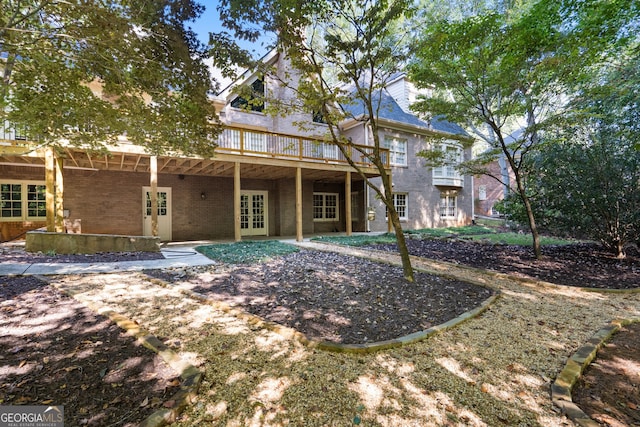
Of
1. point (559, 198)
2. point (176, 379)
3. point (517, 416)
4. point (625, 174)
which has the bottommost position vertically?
point (517, 416)

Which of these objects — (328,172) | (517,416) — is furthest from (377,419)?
(328,172)

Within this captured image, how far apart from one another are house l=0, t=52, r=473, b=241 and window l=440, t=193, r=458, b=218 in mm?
57

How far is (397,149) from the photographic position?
14742 mm

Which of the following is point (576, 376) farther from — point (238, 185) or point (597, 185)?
point (238, 185)

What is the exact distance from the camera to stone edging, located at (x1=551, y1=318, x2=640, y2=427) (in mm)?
1855

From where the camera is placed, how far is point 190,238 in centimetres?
1152

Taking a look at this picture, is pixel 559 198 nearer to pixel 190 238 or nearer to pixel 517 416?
pixel 517 416

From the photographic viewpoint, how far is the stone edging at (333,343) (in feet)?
8.52

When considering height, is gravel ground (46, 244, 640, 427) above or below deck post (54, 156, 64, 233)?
below

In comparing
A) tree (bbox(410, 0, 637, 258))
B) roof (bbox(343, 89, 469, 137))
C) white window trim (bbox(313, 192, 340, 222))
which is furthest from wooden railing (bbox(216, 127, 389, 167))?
tree (bbox(410, 0, 637, 258))

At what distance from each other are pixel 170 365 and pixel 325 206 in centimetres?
1282

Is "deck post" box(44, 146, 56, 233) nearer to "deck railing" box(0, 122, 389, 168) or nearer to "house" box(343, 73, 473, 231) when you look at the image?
"deck railing" box(0, 122, 389, 168)

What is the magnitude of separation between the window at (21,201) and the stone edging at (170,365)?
8.95 metres

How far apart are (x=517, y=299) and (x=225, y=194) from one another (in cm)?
1061
